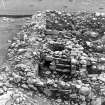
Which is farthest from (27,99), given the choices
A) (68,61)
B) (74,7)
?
(74,7)

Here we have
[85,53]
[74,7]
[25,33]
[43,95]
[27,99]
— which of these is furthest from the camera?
[74,7]

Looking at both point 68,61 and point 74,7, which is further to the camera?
point 74,7

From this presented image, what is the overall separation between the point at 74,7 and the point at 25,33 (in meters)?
2.64

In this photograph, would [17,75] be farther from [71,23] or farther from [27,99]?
[71,23]

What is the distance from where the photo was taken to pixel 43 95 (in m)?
5.50

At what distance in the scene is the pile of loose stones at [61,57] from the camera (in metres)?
5.48

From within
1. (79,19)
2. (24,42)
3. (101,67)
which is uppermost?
(79,19)

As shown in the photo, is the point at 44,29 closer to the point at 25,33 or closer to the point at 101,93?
the point at 25,33

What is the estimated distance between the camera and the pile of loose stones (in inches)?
216

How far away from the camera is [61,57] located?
20.1ft

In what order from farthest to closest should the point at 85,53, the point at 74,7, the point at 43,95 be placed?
the point at 74,7, the point at 85,53, the point at 43,95

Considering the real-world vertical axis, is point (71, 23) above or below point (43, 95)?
above

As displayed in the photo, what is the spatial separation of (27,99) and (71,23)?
352cm

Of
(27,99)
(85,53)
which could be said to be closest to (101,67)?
(85,53)
